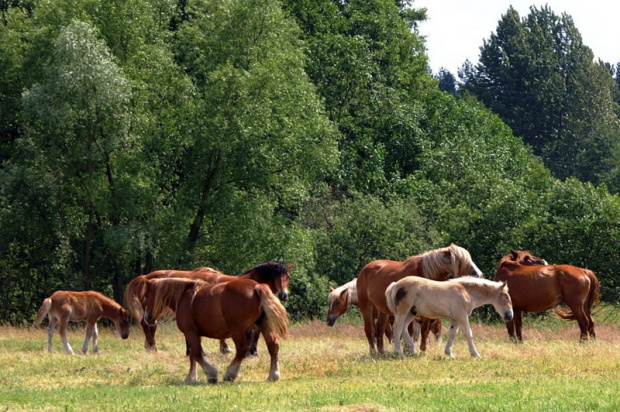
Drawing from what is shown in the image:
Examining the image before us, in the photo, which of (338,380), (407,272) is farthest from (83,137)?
(338,380)

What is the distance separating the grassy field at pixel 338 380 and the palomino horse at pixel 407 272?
0.57 m

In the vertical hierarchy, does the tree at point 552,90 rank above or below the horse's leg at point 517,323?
above

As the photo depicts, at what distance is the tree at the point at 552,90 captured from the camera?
89.1 meters

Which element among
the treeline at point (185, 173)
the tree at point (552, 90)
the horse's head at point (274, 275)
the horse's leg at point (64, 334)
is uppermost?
the tree at point (552, 90)

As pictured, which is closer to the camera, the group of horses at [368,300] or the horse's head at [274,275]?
the group of horses at [368,300]

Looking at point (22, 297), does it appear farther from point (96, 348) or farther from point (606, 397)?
point (606, 397)

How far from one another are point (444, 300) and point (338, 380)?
299cm

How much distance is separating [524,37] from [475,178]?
188 ft

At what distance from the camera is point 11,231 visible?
3366 centimetres

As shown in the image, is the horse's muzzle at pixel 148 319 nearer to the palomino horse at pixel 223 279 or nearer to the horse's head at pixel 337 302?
the palomino horse at pixel 223 279

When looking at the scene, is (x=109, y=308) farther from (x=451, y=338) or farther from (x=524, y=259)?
(x=524, y=259)

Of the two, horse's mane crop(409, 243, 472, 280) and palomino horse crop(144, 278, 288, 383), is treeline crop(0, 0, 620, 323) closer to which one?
horse's mane crop(409, 243, 472, 280)

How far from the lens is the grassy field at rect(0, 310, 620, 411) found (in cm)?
1257

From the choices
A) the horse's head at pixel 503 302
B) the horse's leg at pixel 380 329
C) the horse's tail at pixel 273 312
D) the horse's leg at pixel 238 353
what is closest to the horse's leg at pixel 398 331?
the horse's leg at pixel 380 329
